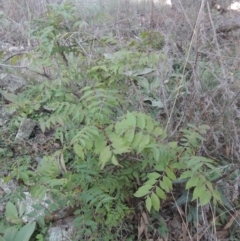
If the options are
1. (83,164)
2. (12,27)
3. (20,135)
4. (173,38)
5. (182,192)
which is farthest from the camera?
(12,27)

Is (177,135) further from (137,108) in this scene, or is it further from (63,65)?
(63,65)

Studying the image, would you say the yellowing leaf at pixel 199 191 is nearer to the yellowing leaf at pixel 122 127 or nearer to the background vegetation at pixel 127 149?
the background vegetation at pixel 127 149

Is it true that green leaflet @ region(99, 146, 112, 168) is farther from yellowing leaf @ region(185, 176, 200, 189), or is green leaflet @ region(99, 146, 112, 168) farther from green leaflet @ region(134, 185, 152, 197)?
yellowing leaf @ region(185, 176, 200, 189)

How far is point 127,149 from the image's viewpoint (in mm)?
1577

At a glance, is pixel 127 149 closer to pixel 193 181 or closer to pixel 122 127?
pixel 122 127

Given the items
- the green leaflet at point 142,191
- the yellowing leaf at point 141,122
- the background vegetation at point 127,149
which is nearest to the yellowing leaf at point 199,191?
the background vegetation at point 127,149

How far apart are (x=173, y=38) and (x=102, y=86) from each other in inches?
44.2

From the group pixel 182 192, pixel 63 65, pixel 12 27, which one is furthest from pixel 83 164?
pixel 12 27

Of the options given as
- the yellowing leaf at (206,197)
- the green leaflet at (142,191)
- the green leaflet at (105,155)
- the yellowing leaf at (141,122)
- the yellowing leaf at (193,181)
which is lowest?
the green leaflet at (142,191)

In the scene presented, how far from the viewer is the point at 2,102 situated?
3027 mm

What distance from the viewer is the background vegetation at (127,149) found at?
168 centimetres

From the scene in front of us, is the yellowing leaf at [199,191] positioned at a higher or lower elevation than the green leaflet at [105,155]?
lower

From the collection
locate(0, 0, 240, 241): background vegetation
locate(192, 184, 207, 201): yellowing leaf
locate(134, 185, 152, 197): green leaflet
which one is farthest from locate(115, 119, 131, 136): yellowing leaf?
locate(192, 184, 207, 201): yellowing leaf

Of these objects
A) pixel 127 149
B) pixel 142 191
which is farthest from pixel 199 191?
pixel 127 149
